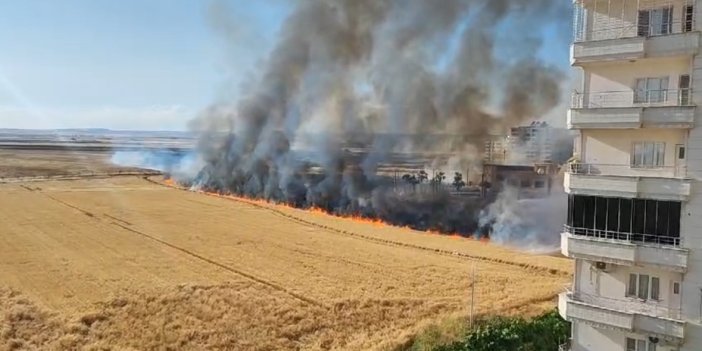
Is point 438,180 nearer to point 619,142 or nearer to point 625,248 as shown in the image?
point 619,142

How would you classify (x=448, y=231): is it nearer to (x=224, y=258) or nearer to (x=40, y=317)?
(x=224, y=258)

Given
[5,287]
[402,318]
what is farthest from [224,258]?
[402,318]

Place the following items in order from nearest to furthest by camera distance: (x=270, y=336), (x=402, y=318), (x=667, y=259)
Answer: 1. (x=667, y=259)
2. (x=270, y=336)
3. (x=402, y=318)

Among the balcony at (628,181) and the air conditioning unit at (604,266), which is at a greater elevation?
the balcony at (628,181)

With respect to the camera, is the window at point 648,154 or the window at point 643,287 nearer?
the window at point 648,154

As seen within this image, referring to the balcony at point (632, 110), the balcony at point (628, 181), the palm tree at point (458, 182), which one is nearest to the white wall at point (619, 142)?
the balcony at point (628, 181)

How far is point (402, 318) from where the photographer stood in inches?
1006

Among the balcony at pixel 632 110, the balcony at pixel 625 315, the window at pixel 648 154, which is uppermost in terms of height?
the balcony at pixel 632 110

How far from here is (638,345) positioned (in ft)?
49.9

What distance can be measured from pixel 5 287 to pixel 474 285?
71.1 ft

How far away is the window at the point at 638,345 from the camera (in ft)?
49.0

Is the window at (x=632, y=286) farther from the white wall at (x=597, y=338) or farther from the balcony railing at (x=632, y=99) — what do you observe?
the balcony railing at (x=632, y=99)

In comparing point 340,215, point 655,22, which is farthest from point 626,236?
point 340,215

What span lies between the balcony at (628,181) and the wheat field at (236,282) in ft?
32.9
